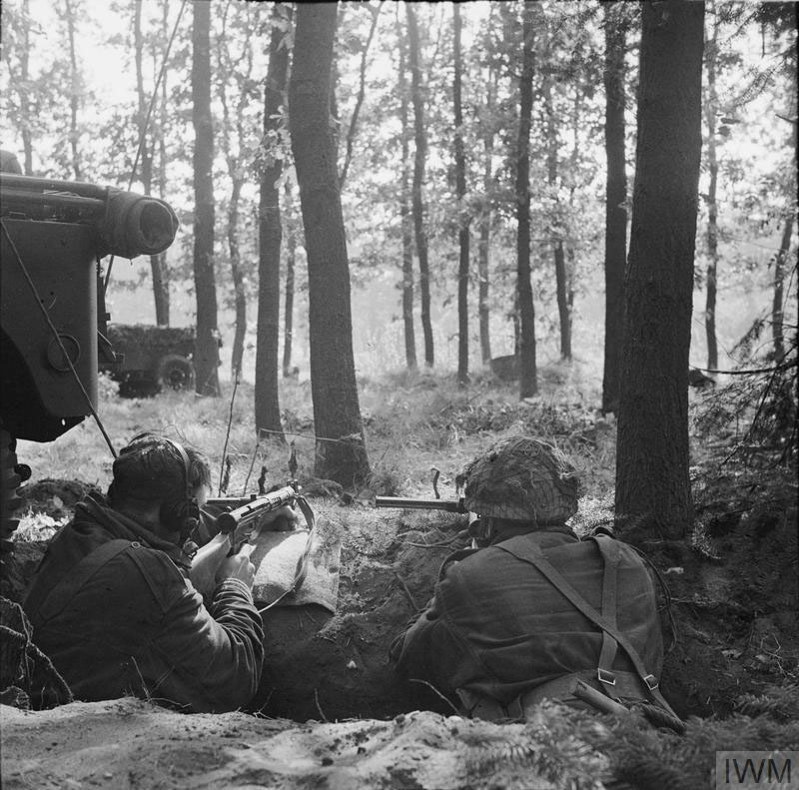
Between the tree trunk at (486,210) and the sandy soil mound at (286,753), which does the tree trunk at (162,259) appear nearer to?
the tree trunk at (486,210)

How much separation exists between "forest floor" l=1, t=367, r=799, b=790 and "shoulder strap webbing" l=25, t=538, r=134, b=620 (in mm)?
627

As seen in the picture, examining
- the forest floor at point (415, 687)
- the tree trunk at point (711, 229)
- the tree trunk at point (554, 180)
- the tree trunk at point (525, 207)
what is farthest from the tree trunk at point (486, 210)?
the forest floor at point (415, 687)

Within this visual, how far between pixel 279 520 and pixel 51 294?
2.62 m

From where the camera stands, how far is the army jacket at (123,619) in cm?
339

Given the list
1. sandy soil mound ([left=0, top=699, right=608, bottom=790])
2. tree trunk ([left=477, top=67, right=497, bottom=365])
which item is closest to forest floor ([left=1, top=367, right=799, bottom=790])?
sandy soil mound ([left=0, top=699, right=608, bottom=790])

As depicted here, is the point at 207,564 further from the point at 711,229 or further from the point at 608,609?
the point at 711,229

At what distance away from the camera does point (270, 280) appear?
11.9 meters

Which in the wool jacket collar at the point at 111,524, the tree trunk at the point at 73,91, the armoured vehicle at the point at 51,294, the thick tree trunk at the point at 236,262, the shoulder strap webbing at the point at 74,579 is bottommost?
the shoulder strap webbing at the point at 74,579

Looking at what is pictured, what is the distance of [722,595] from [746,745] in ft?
9.65

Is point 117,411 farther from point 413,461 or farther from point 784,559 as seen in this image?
point 784,559

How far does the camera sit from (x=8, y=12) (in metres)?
8.70

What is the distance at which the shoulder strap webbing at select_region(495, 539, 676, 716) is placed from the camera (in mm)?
3334

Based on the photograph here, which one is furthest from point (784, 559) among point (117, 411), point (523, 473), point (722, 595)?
point (117, 411)
